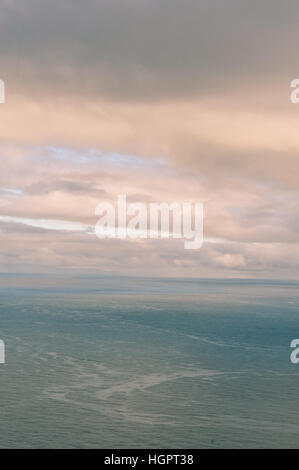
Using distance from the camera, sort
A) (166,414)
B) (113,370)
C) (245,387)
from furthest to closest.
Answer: (113,370), (245,387), (166,414)

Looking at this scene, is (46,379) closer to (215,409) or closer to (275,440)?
(215,409)

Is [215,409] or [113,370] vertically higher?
[113,370]

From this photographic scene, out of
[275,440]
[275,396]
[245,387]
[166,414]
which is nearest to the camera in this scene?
[275,440]
